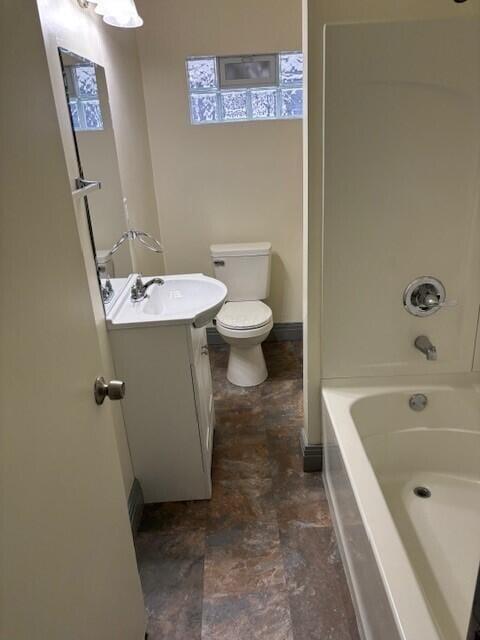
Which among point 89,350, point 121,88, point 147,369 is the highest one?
point 121,88

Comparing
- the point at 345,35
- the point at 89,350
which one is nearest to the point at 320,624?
the point at 89,350

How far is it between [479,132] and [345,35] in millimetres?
589

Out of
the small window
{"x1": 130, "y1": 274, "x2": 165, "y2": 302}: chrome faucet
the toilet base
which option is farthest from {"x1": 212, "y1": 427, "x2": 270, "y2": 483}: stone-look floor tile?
the small window

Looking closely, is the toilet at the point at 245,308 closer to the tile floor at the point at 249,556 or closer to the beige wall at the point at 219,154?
the beige wall at the point at 219,154

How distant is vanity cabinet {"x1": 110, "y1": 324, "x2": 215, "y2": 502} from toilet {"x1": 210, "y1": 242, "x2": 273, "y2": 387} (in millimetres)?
662

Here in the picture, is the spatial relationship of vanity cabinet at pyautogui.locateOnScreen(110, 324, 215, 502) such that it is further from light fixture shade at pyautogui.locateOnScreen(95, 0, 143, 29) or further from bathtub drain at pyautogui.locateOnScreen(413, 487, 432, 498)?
light fixture shade at pyautogui.locateOnScreen(95, 0, 143, 29)

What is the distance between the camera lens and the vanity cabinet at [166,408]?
1.79 meters

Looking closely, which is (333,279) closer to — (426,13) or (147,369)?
(147,369)

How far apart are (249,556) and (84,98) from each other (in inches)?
71.4

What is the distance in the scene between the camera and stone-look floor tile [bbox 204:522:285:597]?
64.9 inches

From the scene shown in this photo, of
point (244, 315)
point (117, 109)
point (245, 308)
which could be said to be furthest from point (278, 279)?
point (117, 109)

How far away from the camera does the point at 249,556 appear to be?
1762 mm

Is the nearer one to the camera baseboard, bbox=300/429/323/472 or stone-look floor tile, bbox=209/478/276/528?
stone-look floor tile, bbox=209/478/276/528

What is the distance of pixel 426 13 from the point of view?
1605mm
